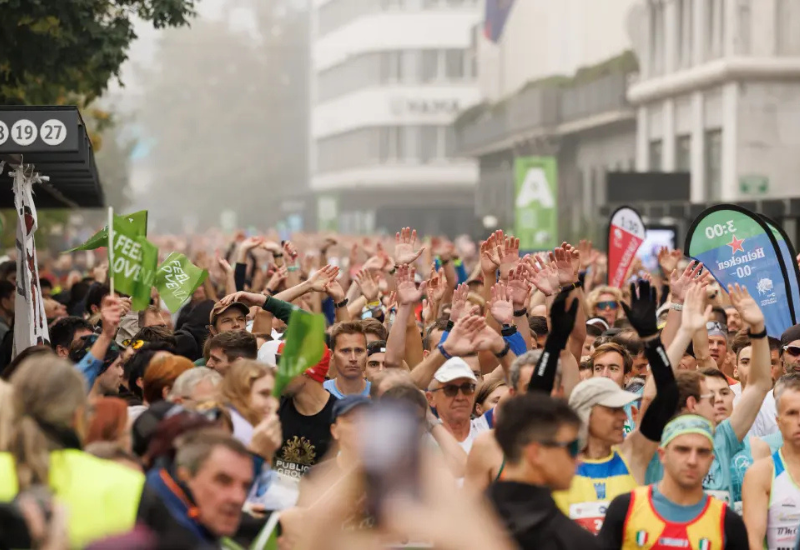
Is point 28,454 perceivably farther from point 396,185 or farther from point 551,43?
point 396,185

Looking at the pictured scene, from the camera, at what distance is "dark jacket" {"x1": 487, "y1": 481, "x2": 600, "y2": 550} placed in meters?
5.29

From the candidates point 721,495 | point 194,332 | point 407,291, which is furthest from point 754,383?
point 194,332

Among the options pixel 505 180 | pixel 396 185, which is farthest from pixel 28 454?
pixel 396 185

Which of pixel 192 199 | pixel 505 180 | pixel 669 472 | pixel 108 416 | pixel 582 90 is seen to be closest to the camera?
pixel 108 416

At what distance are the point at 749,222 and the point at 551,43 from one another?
1822 inches

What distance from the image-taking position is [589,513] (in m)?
6.48

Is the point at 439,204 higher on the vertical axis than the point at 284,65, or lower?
lower

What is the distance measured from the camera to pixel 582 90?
50094 millimetres

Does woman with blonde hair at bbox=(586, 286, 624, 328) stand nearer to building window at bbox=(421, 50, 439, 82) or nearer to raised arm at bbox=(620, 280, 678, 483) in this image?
raised arm at bbox=(620, 280, 678, 483)

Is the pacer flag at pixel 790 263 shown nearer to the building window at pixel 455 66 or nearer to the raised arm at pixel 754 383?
the raised arm at pixel 754 383

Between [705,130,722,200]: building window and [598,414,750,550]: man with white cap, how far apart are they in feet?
107

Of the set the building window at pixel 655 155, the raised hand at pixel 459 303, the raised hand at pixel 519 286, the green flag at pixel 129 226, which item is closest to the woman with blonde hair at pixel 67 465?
the raised hand at pixel 459 303

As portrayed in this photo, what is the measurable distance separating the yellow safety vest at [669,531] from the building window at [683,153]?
114 ft

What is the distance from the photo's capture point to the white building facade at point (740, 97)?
122 ft
